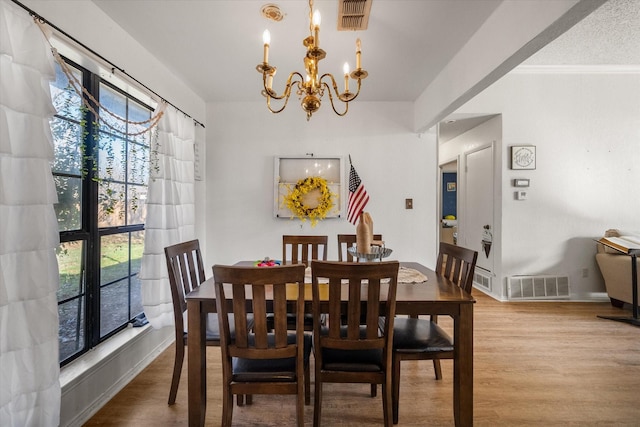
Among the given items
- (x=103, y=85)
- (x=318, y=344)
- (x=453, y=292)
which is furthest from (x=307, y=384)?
(x=103, y=85)

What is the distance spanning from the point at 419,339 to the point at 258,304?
3.26ft

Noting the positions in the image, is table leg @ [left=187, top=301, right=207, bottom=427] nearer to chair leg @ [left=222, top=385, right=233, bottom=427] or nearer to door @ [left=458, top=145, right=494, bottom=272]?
chair leg @ [left=222, top=385, right=233, bottom=427]

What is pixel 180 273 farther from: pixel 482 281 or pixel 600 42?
pixel 600 42

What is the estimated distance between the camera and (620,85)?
12.2 feet

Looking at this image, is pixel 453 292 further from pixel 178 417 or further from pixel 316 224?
pixel 316 224

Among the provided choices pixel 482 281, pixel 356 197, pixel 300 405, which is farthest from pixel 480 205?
pixel 300 405

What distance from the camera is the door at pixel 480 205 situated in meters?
4.08

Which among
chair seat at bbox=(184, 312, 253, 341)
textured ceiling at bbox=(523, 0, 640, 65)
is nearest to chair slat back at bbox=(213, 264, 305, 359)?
chair seat at bbox=(184, 312, 253, 341)

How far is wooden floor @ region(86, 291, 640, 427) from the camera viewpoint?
1764 millimetres

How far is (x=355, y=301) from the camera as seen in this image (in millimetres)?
1435

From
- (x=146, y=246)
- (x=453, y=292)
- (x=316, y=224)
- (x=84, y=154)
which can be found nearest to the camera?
(x=453, y=292)

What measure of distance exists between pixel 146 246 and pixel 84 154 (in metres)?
0.76

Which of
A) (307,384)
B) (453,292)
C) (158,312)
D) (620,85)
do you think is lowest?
(307,384)

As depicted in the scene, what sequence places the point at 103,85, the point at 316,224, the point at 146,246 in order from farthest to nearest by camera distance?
the point at 316,224 < the point at 146,246 < the point at 103,85
